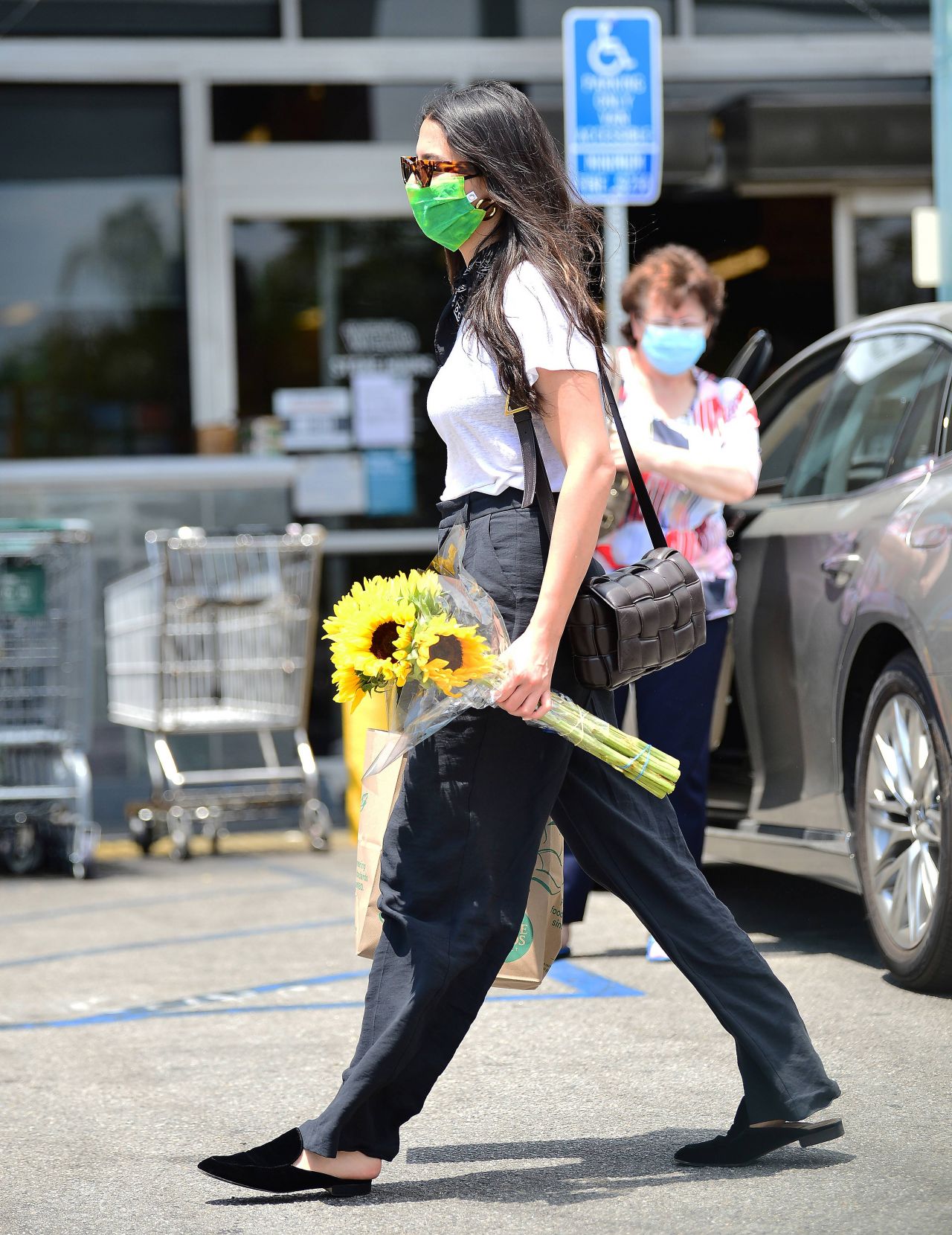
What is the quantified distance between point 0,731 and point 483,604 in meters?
4.66

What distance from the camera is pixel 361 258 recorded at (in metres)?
10.6

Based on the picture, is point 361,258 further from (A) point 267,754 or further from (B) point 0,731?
(B) point 0,731

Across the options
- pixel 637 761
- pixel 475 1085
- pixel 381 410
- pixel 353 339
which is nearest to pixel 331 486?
pixel 381 410

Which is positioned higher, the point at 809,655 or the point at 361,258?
the point at 361,258

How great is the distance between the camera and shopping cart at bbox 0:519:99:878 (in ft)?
24.4

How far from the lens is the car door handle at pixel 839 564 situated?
5.00 m

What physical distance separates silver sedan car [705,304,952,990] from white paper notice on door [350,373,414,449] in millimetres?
4559

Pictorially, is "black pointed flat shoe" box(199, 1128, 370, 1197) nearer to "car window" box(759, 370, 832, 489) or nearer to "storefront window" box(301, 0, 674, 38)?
"car window" box(759, 370, 832, 489)

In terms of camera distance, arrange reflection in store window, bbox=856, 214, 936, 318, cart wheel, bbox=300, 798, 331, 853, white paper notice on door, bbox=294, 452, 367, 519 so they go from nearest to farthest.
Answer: cart wheel, bbox=300, 798, 331, 853 → white paper notice on door, bbox=294, 452, 367, 519 → reflection in store window, bbox=856, 214, 936, 318

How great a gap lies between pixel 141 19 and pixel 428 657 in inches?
318

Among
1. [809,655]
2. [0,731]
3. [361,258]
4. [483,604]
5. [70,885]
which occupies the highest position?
[361,258]

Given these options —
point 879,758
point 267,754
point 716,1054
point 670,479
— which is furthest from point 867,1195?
point 267,754

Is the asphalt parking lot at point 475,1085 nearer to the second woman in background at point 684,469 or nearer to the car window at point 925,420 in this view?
the second woman in background at point 684,469

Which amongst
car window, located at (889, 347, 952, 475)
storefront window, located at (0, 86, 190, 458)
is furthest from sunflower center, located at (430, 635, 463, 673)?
storefront window, located at (0, 86, 190, 458)
